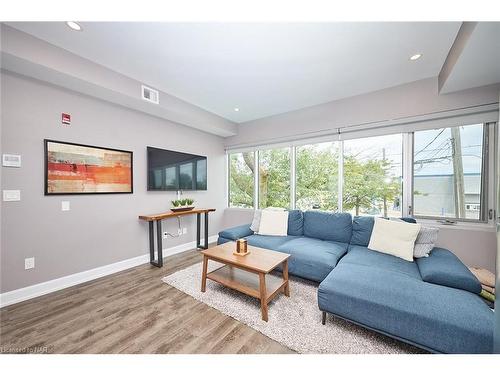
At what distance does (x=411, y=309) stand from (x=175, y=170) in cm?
356

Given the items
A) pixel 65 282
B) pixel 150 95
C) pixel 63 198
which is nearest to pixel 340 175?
pixel 150 95

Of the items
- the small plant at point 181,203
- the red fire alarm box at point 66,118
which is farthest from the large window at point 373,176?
the red fire alarm box at point 66,118

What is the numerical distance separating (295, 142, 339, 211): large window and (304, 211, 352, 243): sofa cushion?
1.49ft

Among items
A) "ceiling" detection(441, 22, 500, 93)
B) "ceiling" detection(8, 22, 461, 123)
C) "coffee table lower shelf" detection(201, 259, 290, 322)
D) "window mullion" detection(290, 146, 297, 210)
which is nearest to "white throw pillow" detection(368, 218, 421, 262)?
"coffee table lower shelf" detection(201, 259, 290, 322)

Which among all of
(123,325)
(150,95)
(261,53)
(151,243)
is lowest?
(123,325)

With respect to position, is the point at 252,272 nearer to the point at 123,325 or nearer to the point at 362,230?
the point at 123,325

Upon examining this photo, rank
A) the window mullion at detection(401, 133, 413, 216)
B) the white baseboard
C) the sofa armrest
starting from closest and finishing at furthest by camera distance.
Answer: the white baseboard → the window mullion at detection(401, 133, 413, 216) → the sofa armrest

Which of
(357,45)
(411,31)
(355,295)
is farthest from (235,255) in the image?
(411,31)

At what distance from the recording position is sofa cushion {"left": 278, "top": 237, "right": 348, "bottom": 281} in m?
2.21

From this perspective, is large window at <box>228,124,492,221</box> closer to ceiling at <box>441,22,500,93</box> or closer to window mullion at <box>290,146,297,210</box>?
window mullion at <box>290,146,297,210</box>

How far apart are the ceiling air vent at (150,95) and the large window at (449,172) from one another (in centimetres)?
384

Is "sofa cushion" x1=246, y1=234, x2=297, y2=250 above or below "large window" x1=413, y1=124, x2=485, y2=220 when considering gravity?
below

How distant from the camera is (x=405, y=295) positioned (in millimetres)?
1430

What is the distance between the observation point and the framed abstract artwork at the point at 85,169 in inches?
89.0
